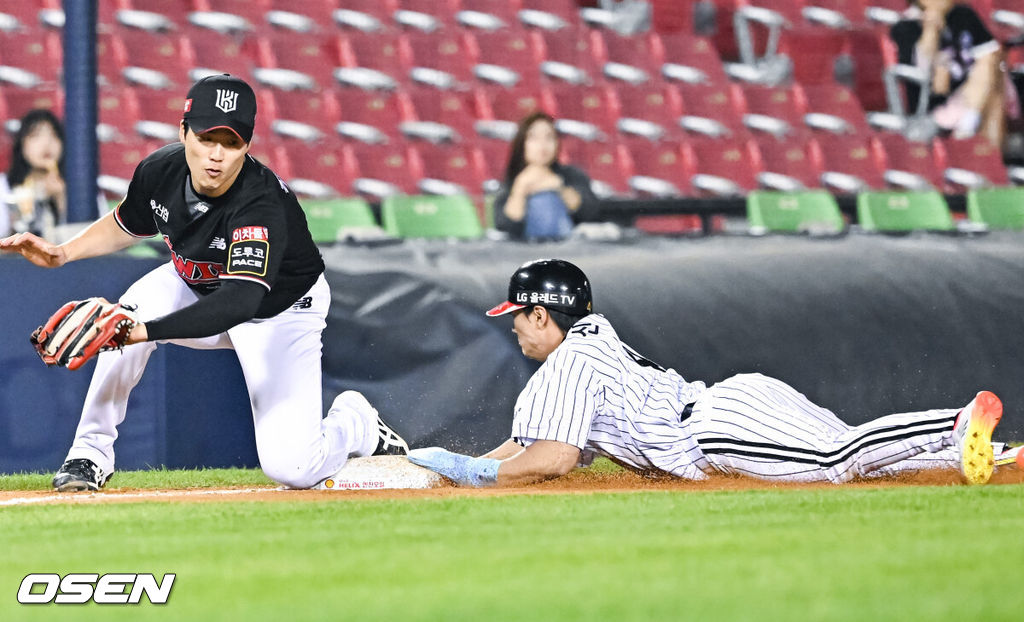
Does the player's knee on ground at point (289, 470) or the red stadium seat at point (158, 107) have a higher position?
the red stadium seat at point (158, 107)

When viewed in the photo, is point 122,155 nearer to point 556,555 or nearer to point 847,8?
point 847,8

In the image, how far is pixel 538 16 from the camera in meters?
13.5

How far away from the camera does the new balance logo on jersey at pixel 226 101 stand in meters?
4.79

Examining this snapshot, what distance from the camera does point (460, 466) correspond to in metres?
5.48

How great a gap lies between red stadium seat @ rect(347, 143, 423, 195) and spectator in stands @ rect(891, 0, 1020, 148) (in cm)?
466

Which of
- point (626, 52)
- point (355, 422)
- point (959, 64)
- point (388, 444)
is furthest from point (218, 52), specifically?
point (355, 422)

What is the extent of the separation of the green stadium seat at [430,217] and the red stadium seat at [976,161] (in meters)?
5.25

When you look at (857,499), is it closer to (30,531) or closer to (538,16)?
(30,531)

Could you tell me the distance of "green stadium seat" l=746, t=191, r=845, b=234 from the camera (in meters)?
10.4

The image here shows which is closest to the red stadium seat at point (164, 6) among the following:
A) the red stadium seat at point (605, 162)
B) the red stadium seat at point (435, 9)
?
the red stadium seat at point (435, 9)

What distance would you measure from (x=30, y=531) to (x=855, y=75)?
11276mm

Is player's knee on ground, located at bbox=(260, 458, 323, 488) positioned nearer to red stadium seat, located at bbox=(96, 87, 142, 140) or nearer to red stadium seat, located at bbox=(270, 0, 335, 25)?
red stadium seat, located at bbox=(96, 87, 142, 140)

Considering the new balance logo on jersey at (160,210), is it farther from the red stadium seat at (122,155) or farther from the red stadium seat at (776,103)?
the red stadium seat at (776,103)

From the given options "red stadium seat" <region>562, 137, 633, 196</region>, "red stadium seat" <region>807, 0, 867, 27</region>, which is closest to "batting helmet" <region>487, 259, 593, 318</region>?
"red stadium seat" <region>562, 137, 633, 196</region>
